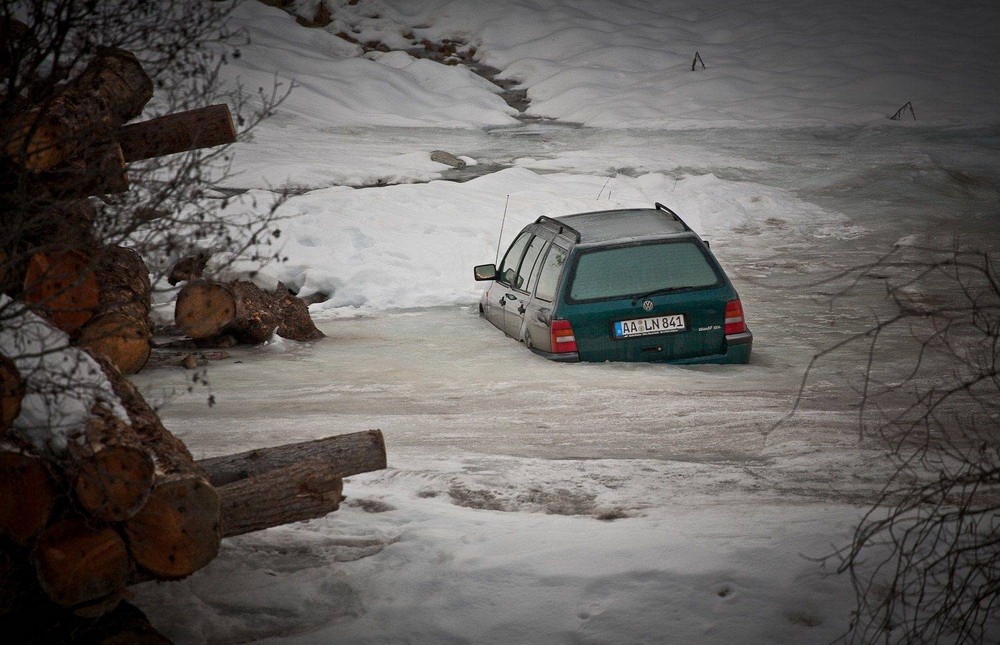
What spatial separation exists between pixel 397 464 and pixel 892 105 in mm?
29222

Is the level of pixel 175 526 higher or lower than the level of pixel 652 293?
lower

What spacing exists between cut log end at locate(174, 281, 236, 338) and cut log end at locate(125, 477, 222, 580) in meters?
5.65

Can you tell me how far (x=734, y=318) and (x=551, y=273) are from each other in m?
1.77

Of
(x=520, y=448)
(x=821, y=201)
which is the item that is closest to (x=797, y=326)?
(x=520, y=448)

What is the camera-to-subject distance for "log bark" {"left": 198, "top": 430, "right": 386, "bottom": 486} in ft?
16.3

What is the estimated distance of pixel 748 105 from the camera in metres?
31.5

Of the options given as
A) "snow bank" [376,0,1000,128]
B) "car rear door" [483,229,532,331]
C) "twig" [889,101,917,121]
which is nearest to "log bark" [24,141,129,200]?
"car rear door" [483,229,532,331]

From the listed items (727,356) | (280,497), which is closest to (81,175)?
(280,497)

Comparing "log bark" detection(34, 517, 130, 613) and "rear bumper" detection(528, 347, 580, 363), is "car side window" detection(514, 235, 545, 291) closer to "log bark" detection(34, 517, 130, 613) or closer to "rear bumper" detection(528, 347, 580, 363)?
"rear bumper" detection(528, 347, 580, 363)

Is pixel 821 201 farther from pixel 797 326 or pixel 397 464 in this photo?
pixel 397 464

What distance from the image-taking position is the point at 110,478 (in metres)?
3.69

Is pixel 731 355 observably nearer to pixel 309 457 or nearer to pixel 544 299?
pixel 544 299

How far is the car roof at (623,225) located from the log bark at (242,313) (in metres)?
3.40

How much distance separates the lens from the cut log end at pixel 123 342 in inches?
318
